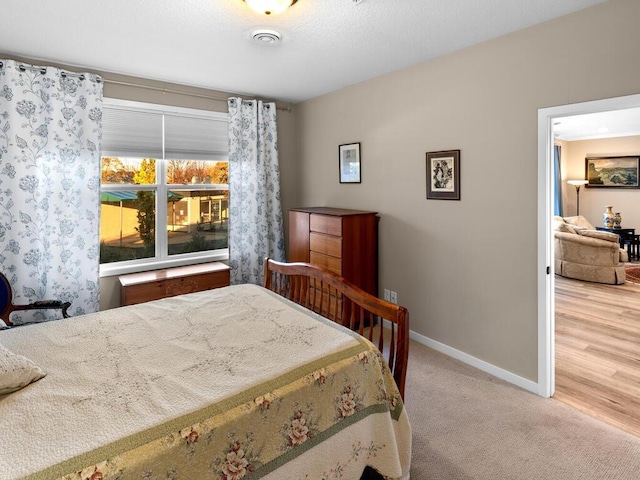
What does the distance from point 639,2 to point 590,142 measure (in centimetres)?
729

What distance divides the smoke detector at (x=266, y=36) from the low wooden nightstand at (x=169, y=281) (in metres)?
2.20

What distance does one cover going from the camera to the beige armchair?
527 centimetres

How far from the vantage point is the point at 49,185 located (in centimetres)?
314

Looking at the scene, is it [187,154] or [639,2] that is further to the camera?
[187,154]

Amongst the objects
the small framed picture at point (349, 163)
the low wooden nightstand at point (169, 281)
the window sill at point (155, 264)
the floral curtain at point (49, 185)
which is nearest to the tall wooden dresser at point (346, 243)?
the small framed picture at point (349, 163)

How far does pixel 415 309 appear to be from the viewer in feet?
11.5

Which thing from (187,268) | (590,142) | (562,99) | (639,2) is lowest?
(187,268)

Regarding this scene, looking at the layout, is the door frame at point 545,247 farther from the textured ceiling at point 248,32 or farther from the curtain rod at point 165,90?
the curtain rod at point 165,90

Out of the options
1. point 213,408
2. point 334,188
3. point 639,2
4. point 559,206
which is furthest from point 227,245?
point 559,206

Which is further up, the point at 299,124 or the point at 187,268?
the point at 299,124

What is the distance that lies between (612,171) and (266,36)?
8227 mm

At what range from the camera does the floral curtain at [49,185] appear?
299 cm

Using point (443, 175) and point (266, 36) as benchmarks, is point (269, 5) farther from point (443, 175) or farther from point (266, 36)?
point (443, 175)

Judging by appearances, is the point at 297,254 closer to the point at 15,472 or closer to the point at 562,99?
the point at 562,99
